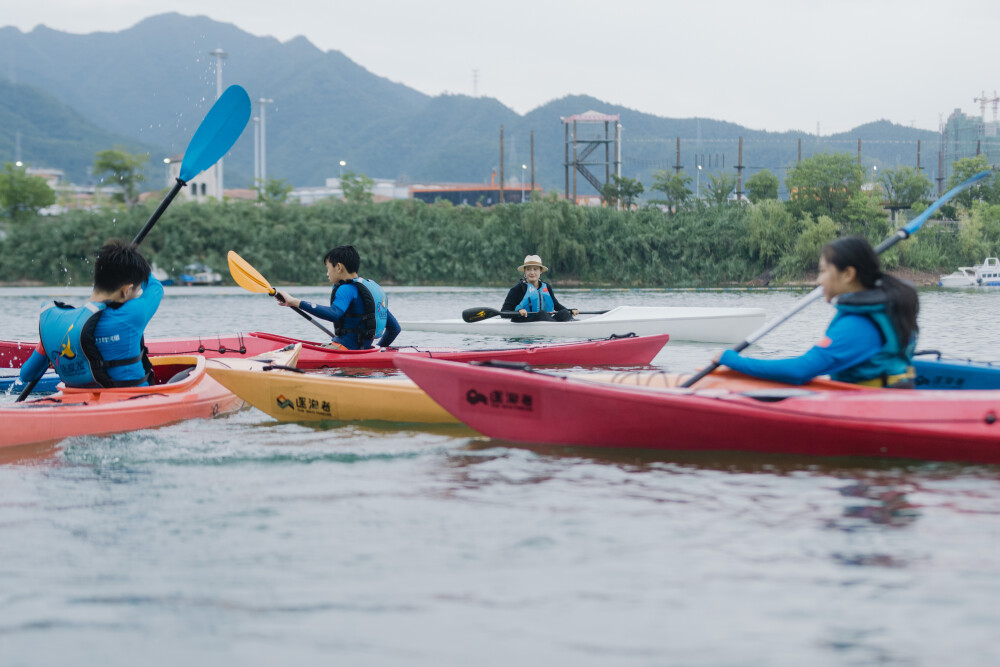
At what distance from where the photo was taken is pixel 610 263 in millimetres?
28266

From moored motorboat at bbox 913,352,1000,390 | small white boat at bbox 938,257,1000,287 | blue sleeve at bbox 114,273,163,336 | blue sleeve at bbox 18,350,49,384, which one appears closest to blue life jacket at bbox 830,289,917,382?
moored motorboat at bbox 913,352,1000,390

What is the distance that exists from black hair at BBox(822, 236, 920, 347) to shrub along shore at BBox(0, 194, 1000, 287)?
2316 centimetres

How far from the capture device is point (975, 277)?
25797 mm

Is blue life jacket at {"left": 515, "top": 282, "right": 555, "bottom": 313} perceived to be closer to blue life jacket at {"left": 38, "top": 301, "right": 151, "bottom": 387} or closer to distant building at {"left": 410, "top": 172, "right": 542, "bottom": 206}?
blue life jacket at {"left": 38, "top": 301, "right": 151, "bottom": 387}

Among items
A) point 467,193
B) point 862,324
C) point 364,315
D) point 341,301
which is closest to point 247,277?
point 341,301

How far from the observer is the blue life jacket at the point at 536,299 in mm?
9562

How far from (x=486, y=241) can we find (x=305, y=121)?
127647mm

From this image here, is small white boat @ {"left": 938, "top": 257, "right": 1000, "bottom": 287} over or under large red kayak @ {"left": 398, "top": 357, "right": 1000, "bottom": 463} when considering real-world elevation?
over

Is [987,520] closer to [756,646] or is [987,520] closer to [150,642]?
[756,646]

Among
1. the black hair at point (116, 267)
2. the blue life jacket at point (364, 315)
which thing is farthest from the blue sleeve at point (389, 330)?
the black hair at point (116, 267)

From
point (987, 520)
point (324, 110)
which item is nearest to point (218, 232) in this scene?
point (987, 520)

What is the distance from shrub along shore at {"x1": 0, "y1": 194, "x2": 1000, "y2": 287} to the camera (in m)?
27.5

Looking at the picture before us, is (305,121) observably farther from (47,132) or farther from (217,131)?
(217,131)

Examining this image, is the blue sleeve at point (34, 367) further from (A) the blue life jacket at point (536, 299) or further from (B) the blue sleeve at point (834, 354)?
(A) the blue life jacket at point (536, 299)
